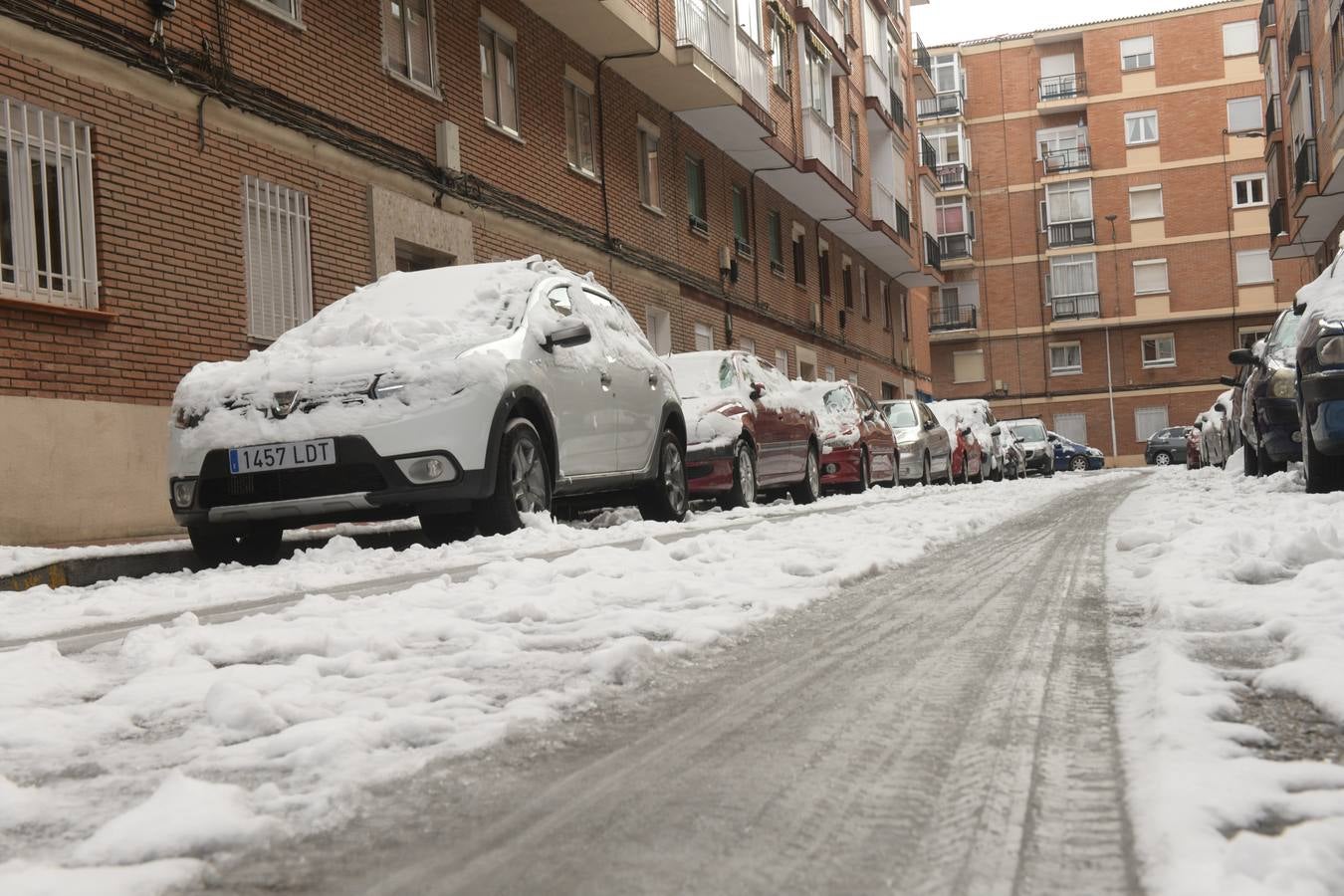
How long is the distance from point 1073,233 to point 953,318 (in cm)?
609

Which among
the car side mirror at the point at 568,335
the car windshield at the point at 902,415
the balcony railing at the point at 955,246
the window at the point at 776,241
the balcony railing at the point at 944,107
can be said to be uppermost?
the balcony railing at the point at 944,107

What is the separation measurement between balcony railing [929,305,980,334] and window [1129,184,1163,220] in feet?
24.7

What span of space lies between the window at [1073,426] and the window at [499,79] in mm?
44813

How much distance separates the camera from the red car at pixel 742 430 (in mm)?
12359

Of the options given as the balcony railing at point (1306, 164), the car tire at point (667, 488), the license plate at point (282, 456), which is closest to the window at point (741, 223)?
the balcony railing at point (1306, 164)

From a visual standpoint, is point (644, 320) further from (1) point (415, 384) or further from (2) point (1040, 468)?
(2) point (1040, 468)

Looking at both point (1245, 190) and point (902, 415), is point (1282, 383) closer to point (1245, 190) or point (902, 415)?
point (902, 415)

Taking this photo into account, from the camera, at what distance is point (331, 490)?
7332 millimetres

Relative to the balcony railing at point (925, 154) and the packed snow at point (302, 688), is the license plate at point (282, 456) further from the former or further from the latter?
the balcony railing at point (925, 154)

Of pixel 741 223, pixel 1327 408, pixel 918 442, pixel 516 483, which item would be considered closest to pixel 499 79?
pixel 918 442

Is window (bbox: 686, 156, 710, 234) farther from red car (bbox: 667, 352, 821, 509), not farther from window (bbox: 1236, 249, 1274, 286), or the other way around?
window (bbox: 1236, 249, 1274, 286)

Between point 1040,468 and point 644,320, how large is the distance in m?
21.4

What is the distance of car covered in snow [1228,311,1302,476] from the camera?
1150 cm

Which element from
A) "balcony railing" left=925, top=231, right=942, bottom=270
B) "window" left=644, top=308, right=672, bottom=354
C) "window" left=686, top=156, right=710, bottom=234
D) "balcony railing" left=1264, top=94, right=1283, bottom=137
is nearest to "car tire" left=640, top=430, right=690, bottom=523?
"window" left=644, top=308, right=672, bottom=354
